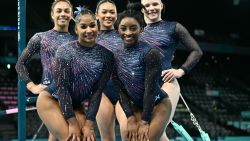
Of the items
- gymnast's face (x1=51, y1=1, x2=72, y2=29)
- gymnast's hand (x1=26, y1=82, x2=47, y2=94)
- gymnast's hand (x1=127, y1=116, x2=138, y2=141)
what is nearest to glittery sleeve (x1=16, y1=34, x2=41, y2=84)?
gymnast's hand (x1=26, y1=82, x2=47, y2=94)

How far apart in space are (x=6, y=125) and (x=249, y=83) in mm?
13078

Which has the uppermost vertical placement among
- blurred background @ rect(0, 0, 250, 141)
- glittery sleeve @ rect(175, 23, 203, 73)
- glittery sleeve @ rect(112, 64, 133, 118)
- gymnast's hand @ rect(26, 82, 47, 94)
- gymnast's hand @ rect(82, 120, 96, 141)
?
glittery sleeve @ rect(175, 23, 203, 73)

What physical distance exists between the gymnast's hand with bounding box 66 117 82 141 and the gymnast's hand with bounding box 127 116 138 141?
39 cm

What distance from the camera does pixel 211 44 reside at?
18.2 meters

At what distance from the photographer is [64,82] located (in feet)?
10.5

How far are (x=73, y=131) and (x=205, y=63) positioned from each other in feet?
61.0

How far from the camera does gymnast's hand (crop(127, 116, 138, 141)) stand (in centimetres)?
323

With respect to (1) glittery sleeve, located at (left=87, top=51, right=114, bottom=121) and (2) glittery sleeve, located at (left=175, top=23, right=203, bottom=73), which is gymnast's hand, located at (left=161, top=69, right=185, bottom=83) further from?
(1) glittery sleeve, located at (left=87, top=51, right=114, bottom=121)

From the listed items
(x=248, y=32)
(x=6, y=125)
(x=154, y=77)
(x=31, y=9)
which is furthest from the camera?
(x=248, y=32)

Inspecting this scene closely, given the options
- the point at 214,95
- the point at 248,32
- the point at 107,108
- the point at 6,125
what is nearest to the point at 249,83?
the point at 248,32

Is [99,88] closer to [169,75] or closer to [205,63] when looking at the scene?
[169,75]

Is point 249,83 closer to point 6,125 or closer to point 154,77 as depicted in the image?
point 6,125

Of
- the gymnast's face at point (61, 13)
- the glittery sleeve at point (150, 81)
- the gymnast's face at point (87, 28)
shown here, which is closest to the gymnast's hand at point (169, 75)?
the glittery sleeve at point (150, 81)

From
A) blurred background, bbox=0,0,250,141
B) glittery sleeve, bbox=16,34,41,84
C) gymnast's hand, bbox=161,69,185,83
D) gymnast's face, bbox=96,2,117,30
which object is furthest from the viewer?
blurred background, bbox=0,0,250,141
